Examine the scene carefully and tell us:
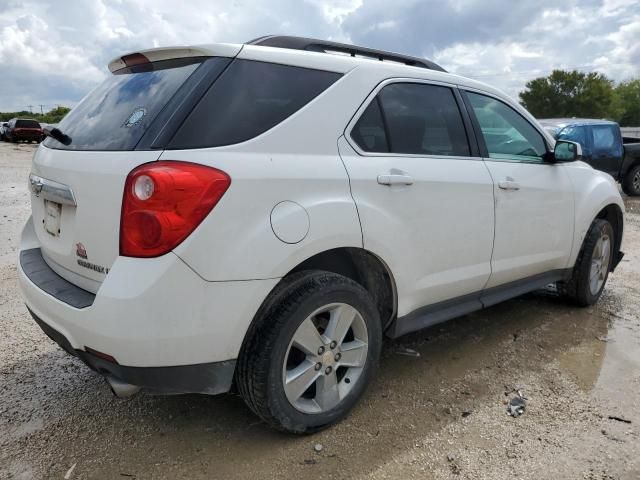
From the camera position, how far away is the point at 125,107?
2.46 metres

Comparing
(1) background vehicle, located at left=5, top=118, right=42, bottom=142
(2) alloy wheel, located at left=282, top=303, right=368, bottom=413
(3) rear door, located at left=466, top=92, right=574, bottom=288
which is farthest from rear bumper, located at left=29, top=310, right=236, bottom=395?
(1) background vehicle, located at left=5, top=118, right=42, bottom=142

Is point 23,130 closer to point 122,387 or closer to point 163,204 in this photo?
point 122,387

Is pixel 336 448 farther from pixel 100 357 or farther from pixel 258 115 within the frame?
pixel 258 115

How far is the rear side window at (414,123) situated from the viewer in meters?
2.72

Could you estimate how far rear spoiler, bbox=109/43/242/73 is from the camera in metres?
2.32

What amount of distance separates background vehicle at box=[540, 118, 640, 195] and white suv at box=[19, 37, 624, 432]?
8104 mm

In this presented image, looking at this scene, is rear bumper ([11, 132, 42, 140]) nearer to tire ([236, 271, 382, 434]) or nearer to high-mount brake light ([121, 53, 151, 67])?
high-mount brake light ([121, 53, 151, 67])

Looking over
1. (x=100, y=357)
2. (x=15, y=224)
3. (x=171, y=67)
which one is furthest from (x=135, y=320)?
(x=15, y=224)

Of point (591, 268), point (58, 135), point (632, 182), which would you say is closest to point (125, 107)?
point (58, 135)

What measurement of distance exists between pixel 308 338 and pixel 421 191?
1.00 meters

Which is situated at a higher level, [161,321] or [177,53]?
[177,53]

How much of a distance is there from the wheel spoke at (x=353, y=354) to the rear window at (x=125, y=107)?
1358 mm

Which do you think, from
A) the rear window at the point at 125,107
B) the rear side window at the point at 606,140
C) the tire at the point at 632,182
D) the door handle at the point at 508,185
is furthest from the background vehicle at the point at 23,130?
the door handle at the point at 508,185

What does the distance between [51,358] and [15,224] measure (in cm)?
479
